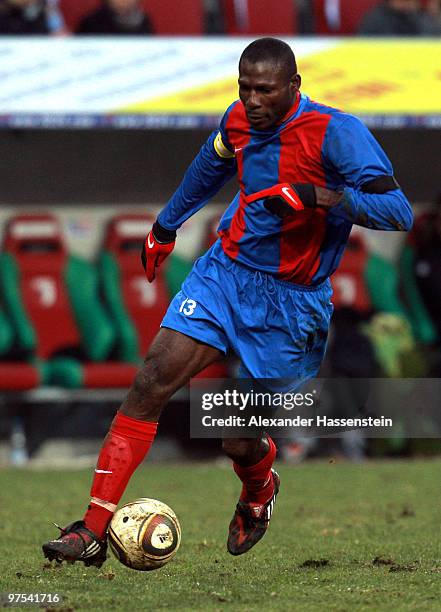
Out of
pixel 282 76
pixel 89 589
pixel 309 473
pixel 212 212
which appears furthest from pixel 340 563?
pixel 212 212

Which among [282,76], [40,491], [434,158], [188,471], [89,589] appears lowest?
[188,471]

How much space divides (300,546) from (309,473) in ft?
12.3

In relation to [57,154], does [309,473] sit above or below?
below

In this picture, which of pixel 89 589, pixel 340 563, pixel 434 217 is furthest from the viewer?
pixel 434 217

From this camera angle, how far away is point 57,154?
1200 cm

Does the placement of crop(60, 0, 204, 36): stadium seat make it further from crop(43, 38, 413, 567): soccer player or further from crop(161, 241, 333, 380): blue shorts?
crop(161, 241, 333, 380): blue shorts

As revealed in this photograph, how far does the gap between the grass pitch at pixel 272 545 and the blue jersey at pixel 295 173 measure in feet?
4.16

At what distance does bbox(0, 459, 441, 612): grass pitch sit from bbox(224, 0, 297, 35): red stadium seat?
3.82 metres

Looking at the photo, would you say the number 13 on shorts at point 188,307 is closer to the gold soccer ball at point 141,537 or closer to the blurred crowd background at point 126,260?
the gold soccer ball at point 141,537

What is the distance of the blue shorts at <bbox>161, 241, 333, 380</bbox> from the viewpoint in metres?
5.43

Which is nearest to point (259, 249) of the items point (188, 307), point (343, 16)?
point (188, 307)

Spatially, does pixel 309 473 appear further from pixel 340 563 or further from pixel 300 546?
pixel 340 563

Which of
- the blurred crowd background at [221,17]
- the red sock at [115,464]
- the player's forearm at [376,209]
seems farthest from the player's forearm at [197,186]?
A: the blurred crowd background at [221,17]

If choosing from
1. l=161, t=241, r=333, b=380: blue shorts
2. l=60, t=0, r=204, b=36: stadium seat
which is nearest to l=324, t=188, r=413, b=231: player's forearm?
l=161, t=241, r=333, b=380: blue shorts
